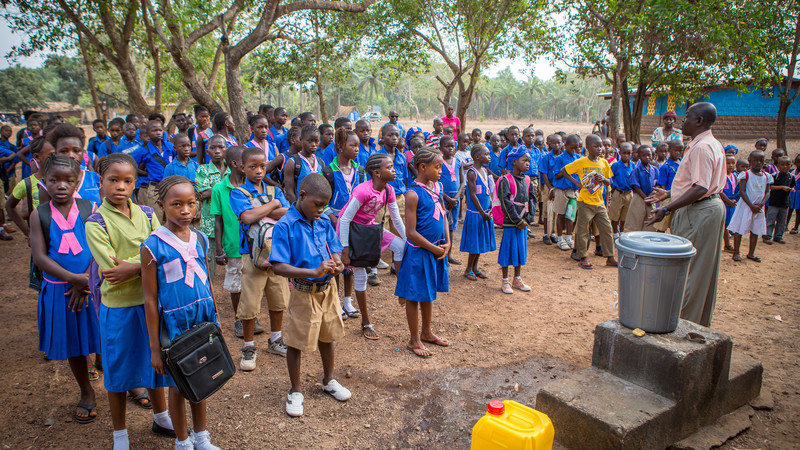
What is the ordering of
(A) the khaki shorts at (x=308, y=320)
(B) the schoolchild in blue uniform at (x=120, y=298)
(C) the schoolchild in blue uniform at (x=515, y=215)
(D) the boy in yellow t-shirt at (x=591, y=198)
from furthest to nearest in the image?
1. (D) the boy in yellow t-shirt at (x=591, y=198)
2. (C) the schoolchild in blue uniform at (x=515, y=215)
3. (A) the khaki shorts at (x=308, y=320)
4. (B) the schoolchild in blue uniform at (x=120, y=298)

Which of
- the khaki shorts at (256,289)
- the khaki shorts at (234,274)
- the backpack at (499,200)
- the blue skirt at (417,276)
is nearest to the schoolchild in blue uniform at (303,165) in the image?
the khaki shorts at (234,274)

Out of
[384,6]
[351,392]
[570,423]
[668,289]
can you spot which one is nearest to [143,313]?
[351,392]

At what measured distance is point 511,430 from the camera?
7.64 feet

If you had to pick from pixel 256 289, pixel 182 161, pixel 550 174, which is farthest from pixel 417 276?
pixel 550 174

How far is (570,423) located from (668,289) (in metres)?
1.03

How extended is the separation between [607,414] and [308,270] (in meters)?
1.94

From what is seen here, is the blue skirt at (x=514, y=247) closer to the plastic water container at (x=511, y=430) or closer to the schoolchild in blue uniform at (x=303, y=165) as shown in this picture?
the schoolchild in blue uniform at (x=303, y=165)

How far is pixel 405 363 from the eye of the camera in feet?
13.4

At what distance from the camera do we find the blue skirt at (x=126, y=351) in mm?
2682

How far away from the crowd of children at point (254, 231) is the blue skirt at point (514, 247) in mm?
26

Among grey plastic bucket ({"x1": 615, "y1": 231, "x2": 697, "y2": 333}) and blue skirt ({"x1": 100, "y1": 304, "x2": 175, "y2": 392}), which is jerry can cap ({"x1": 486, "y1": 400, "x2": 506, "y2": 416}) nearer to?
grey plastic bucket ({"x1": 615, "y1": 231, "x2": 697, "y2": 333})

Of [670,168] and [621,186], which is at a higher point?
[670,168]

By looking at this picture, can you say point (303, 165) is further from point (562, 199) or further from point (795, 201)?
point (795, 201)

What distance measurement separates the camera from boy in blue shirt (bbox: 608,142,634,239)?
296 inches
